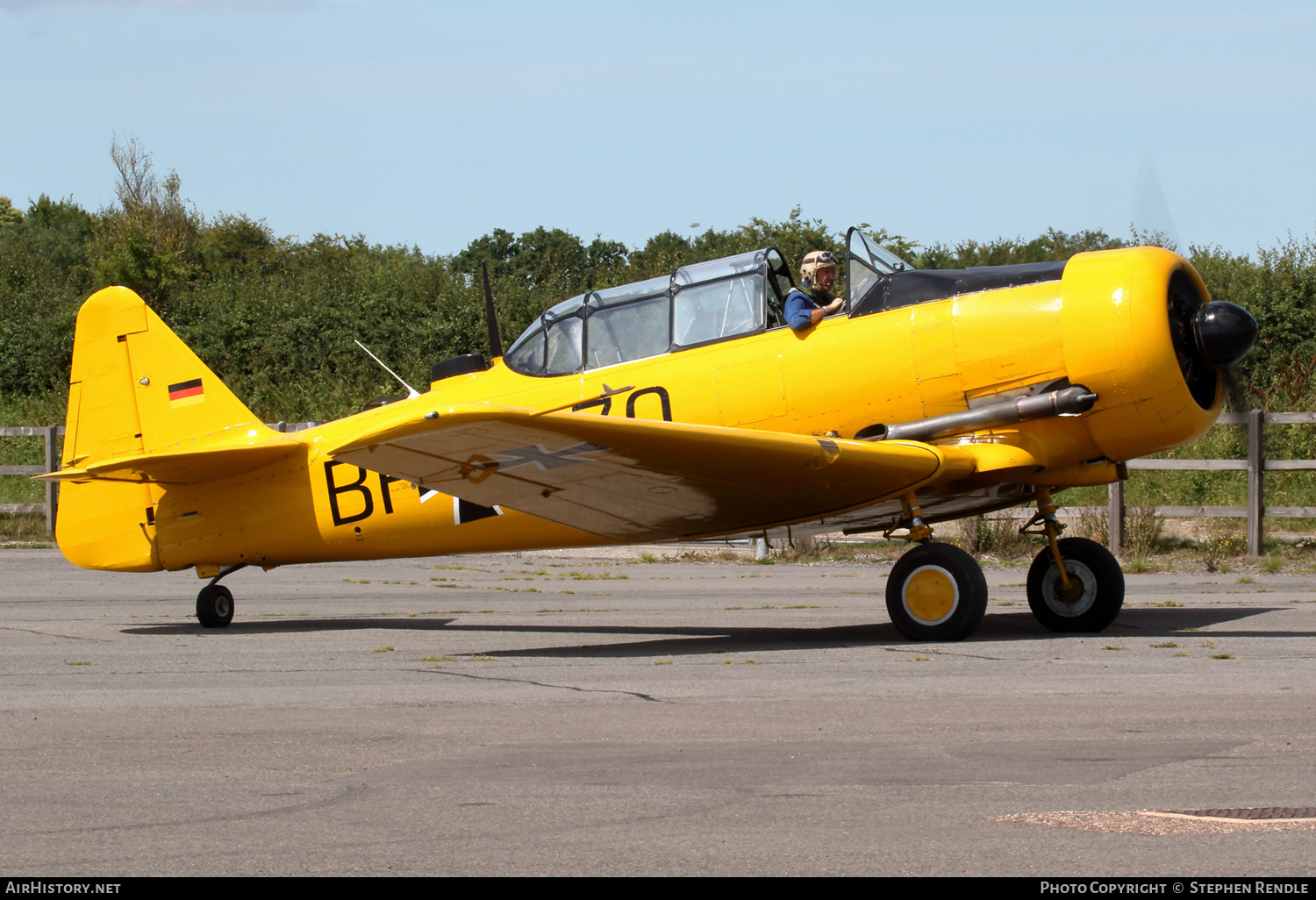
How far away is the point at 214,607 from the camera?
1038 cm

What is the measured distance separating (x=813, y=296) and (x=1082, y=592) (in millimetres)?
2968

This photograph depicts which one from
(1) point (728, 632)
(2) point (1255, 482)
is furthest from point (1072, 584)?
(2) point (1255, 482)

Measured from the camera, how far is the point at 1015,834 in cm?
374

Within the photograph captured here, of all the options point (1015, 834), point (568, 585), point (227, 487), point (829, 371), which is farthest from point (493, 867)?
point (568, 585)

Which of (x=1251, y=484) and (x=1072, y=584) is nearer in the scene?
(x=1072, y=584)

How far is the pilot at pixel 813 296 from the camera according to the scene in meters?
8.89

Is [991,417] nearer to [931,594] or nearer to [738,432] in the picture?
[931,594]

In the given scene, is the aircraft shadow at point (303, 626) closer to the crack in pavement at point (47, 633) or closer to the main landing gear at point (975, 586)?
the crack in pavement at point (47, 633)

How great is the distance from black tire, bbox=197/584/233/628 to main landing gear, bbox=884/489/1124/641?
5.66m

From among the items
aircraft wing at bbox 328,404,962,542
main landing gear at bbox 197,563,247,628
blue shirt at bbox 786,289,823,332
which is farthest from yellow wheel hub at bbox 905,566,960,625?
main landing gear at bbox 197,563,247,628

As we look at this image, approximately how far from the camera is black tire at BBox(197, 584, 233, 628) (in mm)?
10336

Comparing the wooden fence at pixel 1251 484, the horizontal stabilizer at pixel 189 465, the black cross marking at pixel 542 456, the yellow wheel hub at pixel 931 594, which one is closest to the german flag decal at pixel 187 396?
the horizontal stabilizer at pixel 189 465

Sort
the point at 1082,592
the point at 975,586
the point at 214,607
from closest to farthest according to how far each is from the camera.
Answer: the point at 975,586, the point at 1082,592, the point at 214,607

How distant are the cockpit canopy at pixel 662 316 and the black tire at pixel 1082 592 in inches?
106
